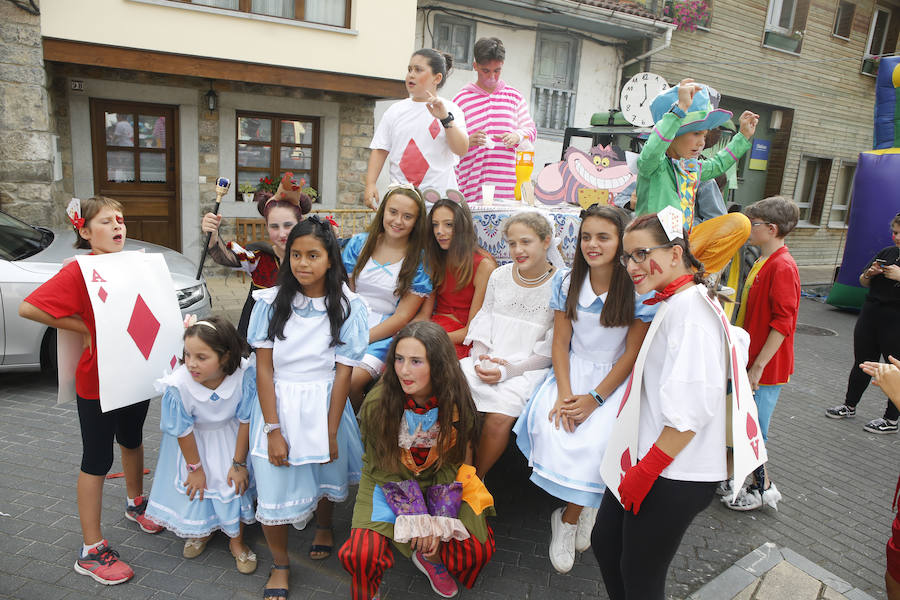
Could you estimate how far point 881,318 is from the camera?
17.4 ft

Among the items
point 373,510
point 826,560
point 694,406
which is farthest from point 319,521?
point 826,560

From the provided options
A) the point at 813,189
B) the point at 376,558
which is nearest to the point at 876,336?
the point at 376,558

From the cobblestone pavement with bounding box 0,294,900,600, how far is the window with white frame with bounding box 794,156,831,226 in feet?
43.1

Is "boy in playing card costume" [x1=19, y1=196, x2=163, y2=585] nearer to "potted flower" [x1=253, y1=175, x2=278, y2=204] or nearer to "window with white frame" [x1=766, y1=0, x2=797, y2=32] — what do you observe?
"potted flower" [x1=253, y1=175, x2=278, y2=204]

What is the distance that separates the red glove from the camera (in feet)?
6.24

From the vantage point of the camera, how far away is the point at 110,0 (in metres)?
7.79

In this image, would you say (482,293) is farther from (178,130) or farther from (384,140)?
(178,130)

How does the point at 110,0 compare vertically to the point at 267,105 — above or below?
above

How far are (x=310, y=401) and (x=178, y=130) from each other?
8080 mm

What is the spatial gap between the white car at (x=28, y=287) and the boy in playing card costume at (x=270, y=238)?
1817mm

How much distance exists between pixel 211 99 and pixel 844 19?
15941mm

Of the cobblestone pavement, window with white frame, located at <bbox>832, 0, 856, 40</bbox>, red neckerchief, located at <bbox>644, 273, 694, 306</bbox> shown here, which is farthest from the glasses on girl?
window with white frame, located at <bbox>832, 0, 856, 40</bbox>

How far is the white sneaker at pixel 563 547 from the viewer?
121 inches

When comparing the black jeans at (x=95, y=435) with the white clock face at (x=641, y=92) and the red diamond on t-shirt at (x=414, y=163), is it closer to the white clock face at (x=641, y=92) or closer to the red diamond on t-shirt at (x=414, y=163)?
the red diamond on t-shirt at (x=414, y=163)
